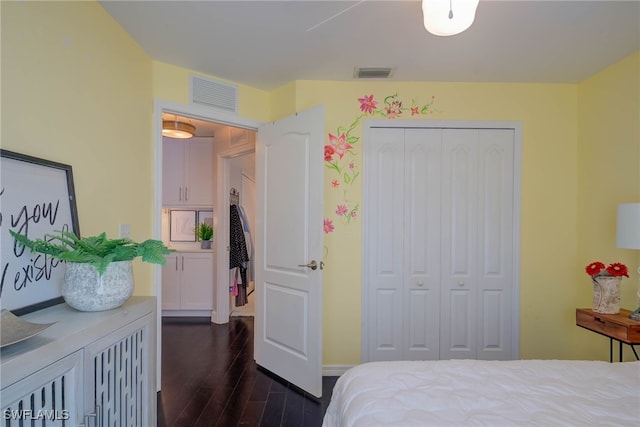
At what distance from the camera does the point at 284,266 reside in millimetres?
2559

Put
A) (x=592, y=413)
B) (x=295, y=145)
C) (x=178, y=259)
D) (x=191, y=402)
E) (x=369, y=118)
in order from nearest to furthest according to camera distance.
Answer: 1. (x=592, y=413)
2. (x=191, y=402)
3. (x=295, y=145)
4. (x=369, y=118)
5. (x=178, y=259)

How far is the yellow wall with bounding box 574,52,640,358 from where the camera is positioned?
2223 millimetres

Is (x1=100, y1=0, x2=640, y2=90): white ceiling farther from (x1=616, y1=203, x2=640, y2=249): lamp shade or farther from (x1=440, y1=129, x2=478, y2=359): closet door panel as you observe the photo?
(x1=616, y1=203, x2=640, y2=249): lamp shade

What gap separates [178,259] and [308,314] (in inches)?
102

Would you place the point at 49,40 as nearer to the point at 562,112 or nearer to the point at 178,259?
the point at 178,259

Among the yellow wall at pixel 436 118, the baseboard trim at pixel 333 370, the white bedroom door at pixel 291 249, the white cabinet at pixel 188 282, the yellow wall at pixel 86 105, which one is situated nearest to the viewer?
the yellow wall at pixel 86 105

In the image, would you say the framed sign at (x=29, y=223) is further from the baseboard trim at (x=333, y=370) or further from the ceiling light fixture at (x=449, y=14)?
the baseboard trim at (x=333, y=370)

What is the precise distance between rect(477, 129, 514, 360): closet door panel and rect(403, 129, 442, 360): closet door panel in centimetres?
38

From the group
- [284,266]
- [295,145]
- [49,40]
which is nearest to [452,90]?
[295,145]

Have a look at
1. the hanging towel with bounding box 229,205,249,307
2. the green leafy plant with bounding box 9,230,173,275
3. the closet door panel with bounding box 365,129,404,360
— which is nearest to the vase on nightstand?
the closet door panel with bounding box 365,129,404,360

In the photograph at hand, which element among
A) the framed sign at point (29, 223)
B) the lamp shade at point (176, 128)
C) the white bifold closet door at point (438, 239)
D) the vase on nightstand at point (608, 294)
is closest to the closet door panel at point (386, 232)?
the white bifold closet door at point (438, 239)

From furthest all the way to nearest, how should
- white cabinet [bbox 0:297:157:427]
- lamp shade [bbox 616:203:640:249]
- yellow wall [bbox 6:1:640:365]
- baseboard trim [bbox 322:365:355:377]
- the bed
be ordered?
baseboard trim [bbox 322:365:355:377]
lamp shade [bbox 616:203:640:249]
yellow wall [bbox 6:1:640:365]
the bed
white cabinet [bbox 0:297:157:427]

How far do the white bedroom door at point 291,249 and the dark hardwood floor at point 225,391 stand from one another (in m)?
0.13

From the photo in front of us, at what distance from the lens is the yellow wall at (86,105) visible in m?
1.25
